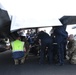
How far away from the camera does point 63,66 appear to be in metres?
14.0

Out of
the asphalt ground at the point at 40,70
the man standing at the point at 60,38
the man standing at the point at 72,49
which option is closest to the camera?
the asphalt ground at the point at 40,70

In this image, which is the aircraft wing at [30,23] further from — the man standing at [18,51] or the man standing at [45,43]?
the man standing at [18,51]

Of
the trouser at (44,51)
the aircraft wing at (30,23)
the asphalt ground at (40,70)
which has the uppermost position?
the aircraft wing at (30,23)

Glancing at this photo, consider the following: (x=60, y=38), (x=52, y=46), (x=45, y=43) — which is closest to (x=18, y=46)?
(x=45, y=43)

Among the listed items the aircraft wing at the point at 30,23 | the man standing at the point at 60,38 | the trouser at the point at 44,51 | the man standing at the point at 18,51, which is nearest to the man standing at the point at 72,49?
the man standing at the point at 60,38

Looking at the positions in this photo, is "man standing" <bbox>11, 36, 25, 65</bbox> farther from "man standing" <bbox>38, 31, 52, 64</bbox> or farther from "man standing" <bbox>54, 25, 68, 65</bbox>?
"man standing" <bbox>54, 25, 68, 65</bbox>

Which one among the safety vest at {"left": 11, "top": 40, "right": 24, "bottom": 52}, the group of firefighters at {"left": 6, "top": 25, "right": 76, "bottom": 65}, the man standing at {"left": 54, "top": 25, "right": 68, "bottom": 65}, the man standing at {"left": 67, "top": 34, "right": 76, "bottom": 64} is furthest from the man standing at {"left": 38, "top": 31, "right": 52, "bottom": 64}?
the man standing at {"left": 67, "top": 34, "right": 76, "bottom": 64}

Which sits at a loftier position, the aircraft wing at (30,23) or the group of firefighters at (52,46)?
the aircraft wing at (30,23)

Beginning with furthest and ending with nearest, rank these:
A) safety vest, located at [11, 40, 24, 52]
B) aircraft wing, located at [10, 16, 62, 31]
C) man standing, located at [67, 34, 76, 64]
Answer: man standing, located at [67, 34, 76, 64]
safety vest, located at [11, 40, 24, 52]
aircraft wing, located at [10, 16, 62, 31]

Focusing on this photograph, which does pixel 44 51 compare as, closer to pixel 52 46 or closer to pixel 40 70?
pixel 52 46

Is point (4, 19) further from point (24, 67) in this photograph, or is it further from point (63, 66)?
point (63, 66)

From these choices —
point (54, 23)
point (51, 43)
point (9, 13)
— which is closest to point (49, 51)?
point (51, 43)

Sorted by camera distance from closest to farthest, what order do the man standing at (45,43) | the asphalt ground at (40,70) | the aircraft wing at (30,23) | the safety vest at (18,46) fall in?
1. the asphalt ground at (40,70)
2. the aircraft wing at (30,23)
3. the man standing at (45,43)
4. the safety vest at (18,46)

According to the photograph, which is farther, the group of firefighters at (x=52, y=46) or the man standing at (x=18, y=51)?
the man standing at (x=18, y=51)
